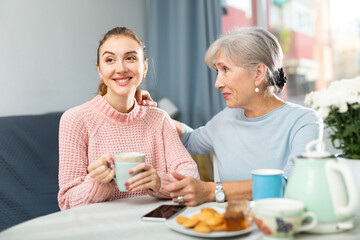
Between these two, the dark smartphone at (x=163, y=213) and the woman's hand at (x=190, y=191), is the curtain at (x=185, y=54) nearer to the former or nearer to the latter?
the woman's hand at (x=190, y=191)

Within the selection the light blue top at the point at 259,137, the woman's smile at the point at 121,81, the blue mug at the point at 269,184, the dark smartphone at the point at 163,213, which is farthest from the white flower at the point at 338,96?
the woman's smile at the point at 121,81

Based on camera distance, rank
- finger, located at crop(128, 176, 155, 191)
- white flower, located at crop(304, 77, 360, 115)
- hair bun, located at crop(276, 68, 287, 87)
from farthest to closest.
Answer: hair bun, located at crop(276, 68, 287, 87), finger, located at crop(128, 176, 155, 191), white flower, located at crop(304, 77, 360, 115)

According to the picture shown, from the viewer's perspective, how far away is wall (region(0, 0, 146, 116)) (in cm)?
225

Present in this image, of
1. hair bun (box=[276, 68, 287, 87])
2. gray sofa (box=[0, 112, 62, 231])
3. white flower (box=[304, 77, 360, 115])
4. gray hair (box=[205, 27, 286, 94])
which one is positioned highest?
gray hair (box=[205, 27, 286, 94])

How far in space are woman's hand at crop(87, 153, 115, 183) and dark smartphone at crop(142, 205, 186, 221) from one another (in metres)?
0.17

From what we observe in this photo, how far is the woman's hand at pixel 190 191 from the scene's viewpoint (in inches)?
43.1

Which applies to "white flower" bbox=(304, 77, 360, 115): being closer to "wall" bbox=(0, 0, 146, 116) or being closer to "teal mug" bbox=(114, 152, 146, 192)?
"teal mug" bbox=(114, 152, 146, 192)

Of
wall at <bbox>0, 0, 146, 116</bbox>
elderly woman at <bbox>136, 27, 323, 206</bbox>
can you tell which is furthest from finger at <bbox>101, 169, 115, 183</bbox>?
wall at <bbox>0, 0, 146, 116</bbox>

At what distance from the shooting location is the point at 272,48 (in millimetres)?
1526

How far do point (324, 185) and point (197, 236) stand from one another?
0.94 ft

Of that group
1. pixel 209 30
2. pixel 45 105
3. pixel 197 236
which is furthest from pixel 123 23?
pixel 197 236

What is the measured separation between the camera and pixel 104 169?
3.51 ft

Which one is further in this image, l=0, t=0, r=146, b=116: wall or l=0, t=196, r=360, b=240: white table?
l=0, t=0, r=146, b=116: wall

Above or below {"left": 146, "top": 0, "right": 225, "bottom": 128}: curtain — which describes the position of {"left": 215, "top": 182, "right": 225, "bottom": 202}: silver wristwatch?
below
